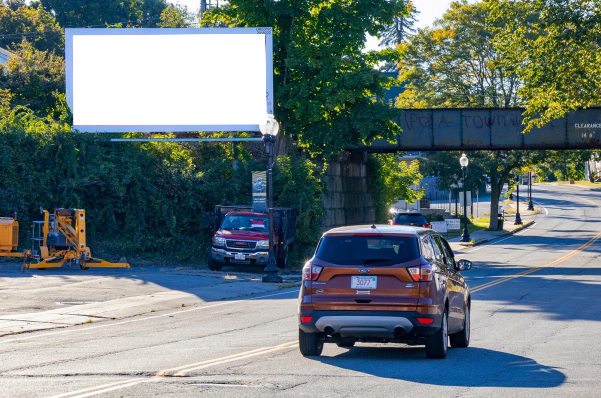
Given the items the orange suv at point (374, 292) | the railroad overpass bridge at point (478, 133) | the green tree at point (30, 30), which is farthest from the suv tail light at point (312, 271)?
the green tree at point (30, 30)

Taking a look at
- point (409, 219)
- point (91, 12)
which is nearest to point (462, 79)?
point (409, 219)

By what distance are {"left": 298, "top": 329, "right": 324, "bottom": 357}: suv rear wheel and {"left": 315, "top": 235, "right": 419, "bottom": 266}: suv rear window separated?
1043mm

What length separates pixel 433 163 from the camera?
2702 inches

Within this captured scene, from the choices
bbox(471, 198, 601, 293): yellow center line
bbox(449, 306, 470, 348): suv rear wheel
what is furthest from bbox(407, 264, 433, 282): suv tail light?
bbox(471, 198, 601, 293): yellow center line

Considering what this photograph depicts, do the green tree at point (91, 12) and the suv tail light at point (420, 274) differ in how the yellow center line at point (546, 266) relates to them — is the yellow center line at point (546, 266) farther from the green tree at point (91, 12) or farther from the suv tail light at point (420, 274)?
the green tree at point (91, 12)

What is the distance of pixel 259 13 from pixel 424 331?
107ft

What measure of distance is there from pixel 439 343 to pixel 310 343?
5.66 ft

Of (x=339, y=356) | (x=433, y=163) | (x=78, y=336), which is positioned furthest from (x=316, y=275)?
(x=433, y=163)

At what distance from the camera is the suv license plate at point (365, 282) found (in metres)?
11.8

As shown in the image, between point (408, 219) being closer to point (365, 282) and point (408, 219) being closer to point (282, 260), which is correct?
point (282, 260)

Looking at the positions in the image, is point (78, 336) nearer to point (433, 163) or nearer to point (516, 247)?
point (516, 247)

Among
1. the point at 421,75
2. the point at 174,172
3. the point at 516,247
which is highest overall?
the point at 421,75

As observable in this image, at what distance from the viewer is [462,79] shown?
2670 inches

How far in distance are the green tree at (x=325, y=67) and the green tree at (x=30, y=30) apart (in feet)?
137
